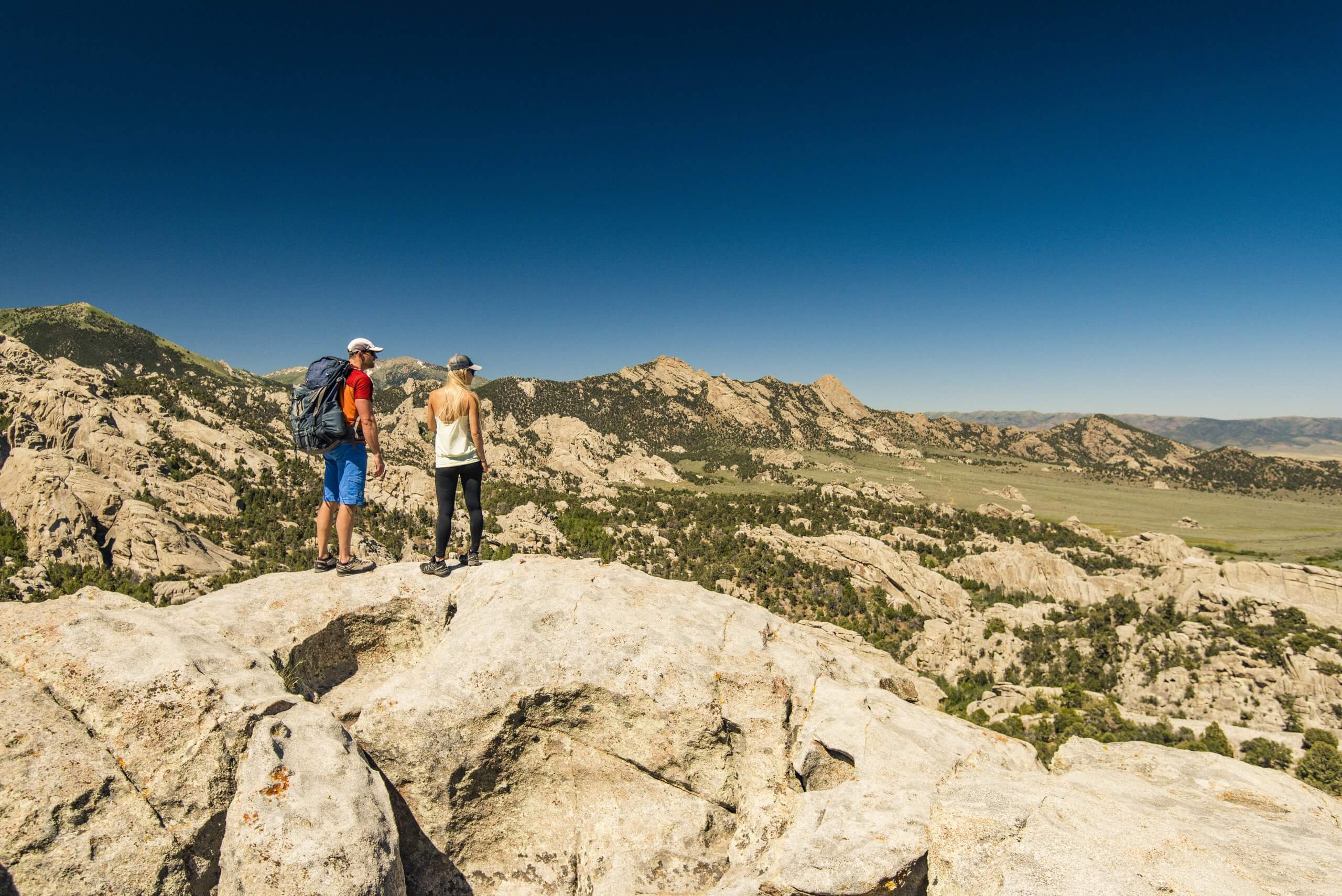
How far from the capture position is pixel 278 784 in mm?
5656

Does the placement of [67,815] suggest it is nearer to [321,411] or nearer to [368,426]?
[321,411]

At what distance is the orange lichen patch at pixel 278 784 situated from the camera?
5.57m

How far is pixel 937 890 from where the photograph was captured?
559 cm

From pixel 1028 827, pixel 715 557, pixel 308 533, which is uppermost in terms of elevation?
pixel 1028 827

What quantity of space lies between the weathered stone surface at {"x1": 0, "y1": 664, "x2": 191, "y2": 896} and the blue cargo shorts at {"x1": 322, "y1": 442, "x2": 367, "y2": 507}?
13.1 ft

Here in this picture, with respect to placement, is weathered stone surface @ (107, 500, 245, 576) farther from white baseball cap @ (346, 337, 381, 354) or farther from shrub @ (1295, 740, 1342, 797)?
shrub @ (1295, 740, 1342, 797)

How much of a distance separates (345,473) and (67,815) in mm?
5077

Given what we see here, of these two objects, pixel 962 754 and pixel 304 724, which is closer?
pixel 304 724

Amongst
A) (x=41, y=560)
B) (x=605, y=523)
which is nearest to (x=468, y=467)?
(x=41, y=560)

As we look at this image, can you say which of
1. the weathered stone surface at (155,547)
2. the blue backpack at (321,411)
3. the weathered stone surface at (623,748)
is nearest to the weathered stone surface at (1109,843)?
the weathered stone surface at (623,748)

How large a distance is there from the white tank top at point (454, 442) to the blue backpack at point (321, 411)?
1421 millimetres

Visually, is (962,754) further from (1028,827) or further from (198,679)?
(198,679)

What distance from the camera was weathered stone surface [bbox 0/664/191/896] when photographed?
4.62 m

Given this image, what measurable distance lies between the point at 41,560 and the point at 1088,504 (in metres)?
217
